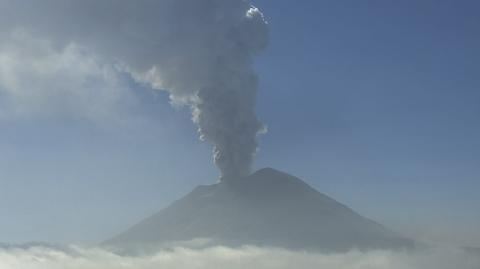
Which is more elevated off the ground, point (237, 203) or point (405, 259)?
point (237, 203)

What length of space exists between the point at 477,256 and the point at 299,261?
39.9m

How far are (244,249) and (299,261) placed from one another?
13.1 meters

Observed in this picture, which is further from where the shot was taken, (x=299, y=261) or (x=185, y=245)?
(x=185, y=245)

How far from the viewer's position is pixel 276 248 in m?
193

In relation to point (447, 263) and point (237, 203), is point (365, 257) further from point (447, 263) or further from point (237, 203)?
point (237, 203)

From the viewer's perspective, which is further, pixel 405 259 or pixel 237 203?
pixel 237 203

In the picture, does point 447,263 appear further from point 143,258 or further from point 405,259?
point 143,258

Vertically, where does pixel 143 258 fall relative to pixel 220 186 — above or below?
below

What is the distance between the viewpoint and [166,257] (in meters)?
198

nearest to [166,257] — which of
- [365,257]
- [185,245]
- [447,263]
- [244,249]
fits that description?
[185,245]

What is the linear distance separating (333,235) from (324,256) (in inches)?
409

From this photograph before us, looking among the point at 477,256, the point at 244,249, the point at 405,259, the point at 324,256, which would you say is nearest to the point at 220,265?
the point at 244,249

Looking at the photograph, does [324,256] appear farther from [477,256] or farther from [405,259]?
[477,256]

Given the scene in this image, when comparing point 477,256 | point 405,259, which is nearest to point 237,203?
point 405,259
